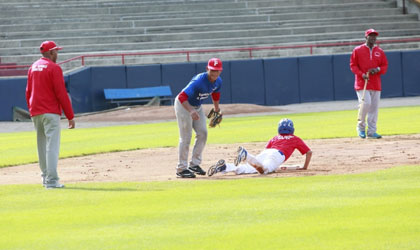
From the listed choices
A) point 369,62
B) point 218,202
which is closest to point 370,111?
point 369,62

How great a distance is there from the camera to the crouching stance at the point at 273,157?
12188 millimetres

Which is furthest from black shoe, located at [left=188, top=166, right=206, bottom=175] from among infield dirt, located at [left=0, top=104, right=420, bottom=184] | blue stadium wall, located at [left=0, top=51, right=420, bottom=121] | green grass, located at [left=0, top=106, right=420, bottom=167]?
blue stadium wall, located at [left=0, top=51, right=420, bottom=121]

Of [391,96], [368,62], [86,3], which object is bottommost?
[391,96]

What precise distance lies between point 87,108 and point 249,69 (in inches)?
279

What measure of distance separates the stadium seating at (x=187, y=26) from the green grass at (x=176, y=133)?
10.6 meters

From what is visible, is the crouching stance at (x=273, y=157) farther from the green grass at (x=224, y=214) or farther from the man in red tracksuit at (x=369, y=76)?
the man in red tracksuit at (x=369, y=76)

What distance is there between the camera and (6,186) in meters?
12.2

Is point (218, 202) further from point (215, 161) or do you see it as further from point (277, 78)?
point (277, 78)

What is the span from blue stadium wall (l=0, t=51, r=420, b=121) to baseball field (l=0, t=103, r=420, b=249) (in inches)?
633

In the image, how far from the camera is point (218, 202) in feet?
31.1

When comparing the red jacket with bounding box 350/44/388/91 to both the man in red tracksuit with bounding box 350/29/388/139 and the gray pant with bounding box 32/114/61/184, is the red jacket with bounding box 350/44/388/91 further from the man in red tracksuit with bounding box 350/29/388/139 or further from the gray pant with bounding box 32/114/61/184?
the gray pant with bounding box 32/114/61/184

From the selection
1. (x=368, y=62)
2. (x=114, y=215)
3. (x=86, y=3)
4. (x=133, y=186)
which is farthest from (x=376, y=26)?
(x=114, y=215)

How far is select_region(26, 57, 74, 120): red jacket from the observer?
1132 centimetres

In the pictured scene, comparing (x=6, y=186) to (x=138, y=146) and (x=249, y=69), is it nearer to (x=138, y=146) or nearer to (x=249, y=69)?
(x=138, y=146)
